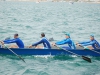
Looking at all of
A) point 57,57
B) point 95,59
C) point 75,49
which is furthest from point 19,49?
point 95,59

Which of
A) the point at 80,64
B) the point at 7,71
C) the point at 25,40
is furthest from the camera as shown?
the point at 25,40

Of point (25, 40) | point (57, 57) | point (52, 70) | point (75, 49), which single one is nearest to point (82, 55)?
point (75, 49)

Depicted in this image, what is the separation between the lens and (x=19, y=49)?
1714 centimetres

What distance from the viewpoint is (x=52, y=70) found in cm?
1548

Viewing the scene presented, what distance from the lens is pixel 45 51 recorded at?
57.0 feet

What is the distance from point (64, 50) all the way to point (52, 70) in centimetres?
263

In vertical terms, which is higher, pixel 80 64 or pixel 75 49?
pixel 75 49

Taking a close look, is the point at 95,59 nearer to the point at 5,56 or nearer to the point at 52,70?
the point at 52,70

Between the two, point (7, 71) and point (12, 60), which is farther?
point (12, 60)

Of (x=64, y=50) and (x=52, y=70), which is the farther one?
(x=64, y=50)

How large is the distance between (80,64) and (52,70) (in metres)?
2.67

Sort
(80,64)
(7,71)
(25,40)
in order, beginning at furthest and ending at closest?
(25,40)
(80,64)
(7,71)

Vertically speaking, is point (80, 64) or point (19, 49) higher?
point (19, 49)

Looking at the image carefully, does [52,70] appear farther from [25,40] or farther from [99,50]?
[25,40]
